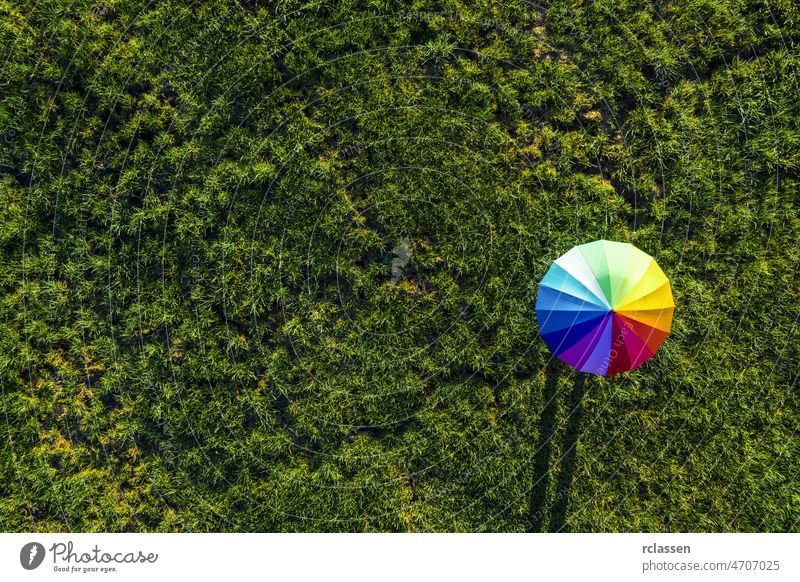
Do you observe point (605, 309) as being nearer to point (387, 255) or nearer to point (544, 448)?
point (544, 448)

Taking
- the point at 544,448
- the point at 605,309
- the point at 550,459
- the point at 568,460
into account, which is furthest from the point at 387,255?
the point at 568,460

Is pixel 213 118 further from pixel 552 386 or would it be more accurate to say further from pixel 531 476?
pixel 531 476
